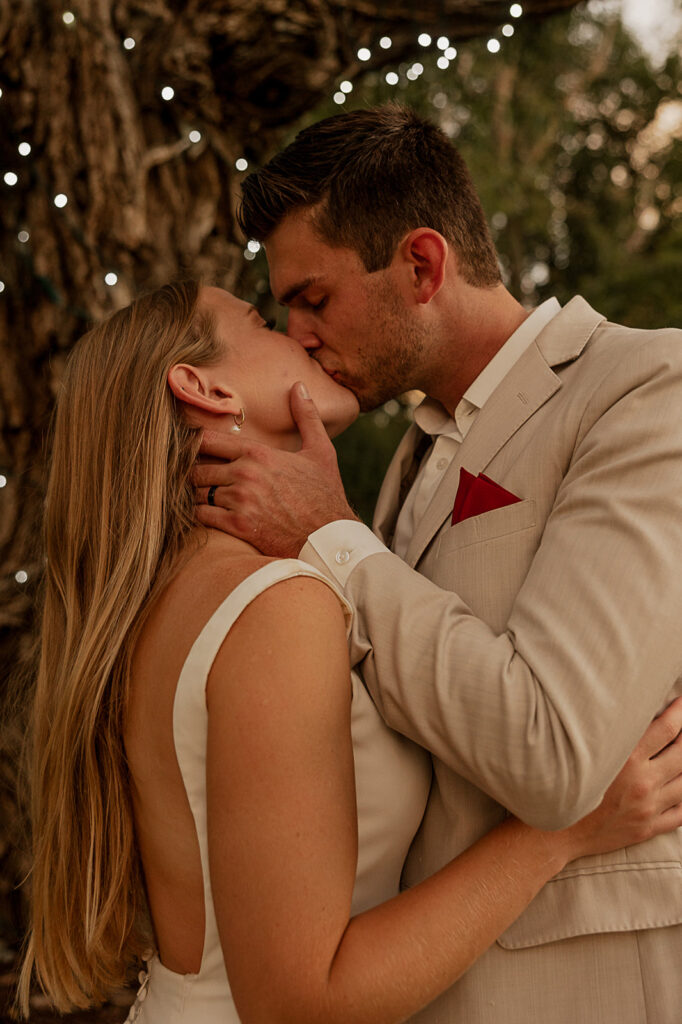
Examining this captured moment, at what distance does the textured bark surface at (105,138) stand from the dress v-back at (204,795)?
1.68m

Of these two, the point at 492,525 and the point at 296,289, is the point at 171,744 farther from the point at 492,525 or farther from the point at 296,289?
the point at 296,289

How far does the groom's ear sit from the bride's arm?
114cm

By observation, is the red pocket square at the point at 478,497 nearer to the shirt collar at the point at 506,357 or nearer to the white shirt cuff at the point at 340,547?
the white shirt cuff at the point at 340,547

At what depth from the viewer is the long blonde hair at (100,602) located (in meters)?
1.61

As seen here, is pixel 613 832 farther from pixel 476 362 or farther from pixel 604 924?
pixel 476 362

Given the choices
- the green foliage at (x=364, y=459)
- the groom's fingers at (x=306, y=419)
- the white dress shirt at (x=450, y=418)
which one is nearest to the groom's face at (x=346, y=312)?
the white dress shirt at (x=450, y=418)

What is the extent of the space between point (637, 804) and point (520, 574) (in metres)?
0.43

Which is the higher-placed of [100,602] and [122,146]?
[122,146]

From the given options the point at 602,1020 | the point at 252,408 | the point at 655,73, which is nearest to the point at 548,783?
→ the point at 602,1020

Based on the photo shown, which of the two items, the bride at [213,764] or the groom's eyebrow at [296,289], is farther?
the groom's eyebrow at [296,289]

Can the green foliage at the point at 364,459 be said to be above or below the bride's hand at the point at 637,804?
below

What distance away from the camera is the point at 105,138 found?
3061 millimetres

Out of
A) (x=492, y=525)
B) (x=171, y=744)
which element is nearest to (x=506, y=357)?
(x=492, y=525)

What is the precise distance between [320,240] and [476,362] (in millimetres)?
501
